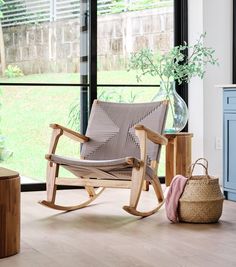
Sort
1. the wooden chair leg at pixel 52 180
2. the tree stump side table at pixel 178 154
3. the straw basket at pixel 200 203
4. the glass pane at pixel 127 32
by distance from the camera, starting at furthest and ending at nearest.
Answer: the glass pane at pixel 127 32
the tree stump side table at pixel 178 154
the wooden chair leg at pixel 52 180
the straw basket at pixel 200 203

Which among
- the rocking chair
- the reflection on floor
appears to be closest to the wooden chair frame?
the rocking chair

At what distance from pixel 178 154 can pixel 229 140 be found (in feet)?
2.23

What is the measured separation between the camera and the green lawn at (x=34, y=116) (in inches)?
222

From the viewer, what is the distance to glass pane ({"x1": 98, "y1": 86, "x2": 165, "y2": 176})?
19.7 feet

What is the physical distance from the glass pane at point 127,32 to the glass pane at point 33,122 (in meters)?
0.42

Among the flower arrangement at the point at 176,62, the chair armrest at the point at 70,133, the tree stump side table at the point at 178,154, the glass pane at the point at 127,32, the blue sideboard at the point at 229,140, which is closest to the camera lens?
the chair armrest at the point at 70,133

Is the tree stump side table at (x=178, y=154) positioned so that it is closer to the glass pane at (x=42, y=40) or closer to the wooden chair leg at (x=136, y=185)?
the glass pane at (x=42, y=40)

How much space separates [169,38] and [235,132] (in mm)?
1697

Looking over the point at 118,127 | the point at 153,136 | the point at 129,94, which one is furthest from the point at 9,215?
the point at 129,94

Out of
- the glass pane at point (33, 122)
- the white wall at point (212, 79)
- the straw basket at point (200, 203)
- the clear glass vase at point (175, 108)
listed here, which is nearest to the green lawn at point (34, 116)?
the glass pane at point (33, 122)

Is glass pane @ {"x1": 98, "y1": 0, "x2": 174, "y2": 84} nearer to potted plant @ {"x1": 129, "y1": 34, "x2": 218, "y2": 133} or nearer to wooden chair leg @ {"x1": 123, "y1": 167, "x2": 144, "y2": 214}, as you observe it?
potted plant @ {"x1": 129, "y1": 34, "x2": 218, "y2": 133}


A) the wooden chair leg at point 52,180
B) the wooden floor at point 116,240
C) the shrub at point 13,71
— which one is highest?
the shrub at point 13,71

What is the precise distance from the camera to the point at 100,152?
4.89 m

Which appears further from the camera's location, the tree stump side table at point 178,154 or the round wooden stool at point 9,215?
the tree stump side table at point 178,154
